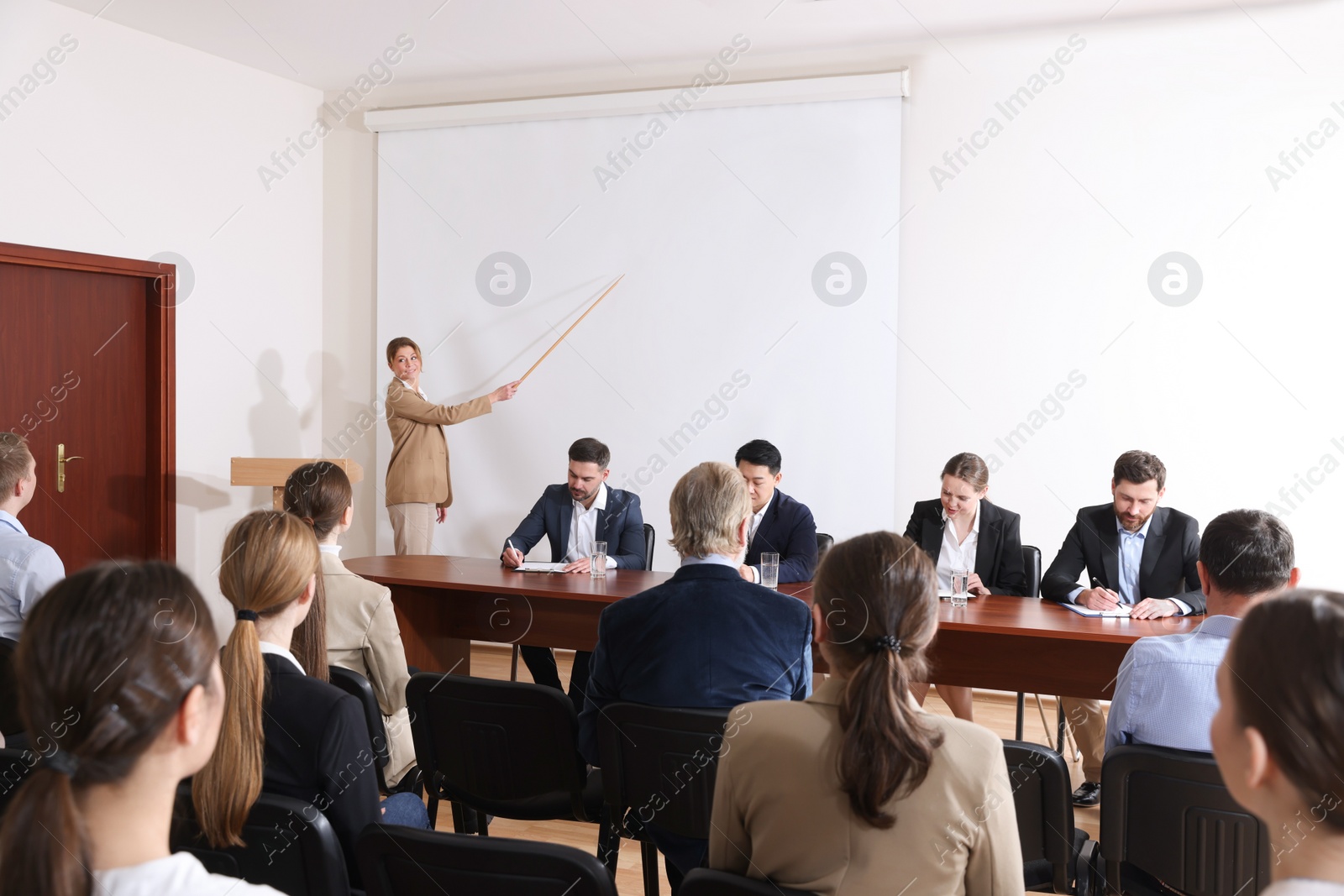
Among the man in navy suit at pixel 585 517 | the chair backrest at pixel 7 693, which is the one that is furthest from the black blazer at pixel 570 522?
the chair backrest at pixel 7 693

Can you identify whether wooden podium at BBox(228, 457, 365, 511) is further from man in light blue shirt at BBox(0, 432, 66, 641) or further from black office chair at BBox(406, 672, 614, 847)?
black office chair at BBox(406, 672, 614, 847)

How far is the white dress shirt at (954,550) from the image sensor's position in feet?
13.3

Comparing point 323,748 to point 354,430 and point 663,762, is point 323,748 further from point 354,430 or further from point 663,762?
point 354,430

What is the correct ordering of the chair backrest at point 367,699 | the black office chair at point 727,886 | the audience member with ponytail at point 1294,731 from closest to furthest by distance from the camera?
the audience member with ponytail at point 1294,731 < the black office chair at point 727,886 < the chair backrest at point 367,699

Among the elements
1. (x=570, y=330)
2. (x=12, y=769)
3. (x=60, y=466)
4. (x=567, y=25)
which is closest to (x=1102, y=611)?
(x=12, y=769)

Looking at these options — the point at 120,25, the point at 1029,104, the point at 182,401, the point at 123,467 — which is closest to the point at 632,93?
the point at 1029,104

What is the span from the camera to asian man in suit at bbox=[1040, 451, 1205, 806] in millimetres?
3574

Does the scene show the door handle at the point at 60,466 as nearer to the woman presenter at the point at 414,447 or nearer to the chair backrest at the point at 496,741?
the woman presenter at the point at 414,447

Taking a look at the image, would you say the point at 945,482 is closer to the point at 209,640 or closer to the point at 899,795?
the point at 899,795

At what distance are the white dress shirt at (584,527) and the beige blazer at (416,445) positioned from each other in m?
1.39

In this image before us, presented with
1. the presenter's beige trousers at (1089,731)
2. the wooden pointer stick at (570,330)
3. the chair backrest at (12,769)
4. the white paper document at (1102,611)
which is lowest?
the presenter's beige trousers at (1089,731)

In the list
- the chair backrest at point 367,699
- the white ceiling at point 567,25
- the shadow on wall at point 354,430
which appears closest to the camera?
the chair backrest at point 367,699

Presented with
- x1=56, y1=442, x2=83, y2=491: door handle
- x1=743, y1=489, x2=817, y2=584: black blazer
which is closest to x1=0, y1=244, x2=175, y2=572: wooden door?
x1=56, y1=442, x2=83, y2=491: door handle

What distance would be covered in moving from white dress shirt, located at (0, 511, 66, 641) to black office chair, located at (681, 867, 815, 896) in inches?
85.3
